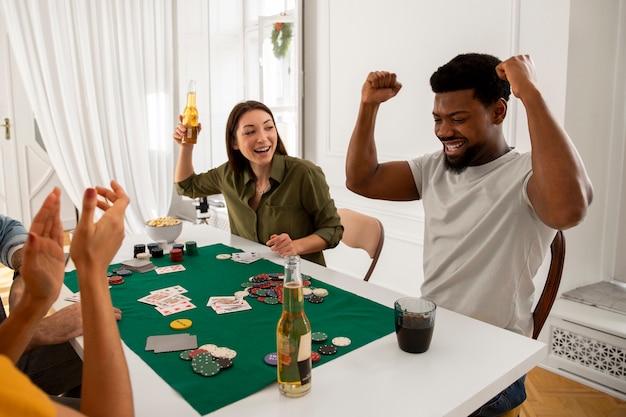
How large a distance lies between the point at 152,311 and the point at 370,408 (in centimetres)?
73

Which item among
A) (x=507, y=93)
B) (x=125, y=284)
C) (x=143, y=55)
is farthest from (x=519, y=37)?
(x=143, y=55)

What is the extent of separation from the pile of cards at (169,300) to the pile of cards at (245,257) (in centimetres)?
29

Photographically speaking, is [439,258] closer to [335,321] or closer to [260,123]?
[335,321]

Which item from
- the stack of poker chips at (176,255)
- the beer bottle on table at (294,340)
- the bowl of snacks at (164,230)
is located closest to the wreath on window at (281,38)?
the bowl of snacks at (164,230)

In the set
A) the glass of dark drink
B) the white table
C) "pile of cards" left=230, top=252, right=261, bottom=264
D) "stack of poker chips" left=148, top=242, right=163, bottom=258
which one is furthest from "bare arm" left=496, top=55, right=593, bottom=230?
"stack of poker chips" left=148, top=242, right=163, bottom=258

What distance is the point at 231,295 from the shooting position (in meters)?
1.55

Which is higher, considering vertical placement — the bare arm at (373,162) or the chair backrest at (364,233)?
the bare arm at (373,162)

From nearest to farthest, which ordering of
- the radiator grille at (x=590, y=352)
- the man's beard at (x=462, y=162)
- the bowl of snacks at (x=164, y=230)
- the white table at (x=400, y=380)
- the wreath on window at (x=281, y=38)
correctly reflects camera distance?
the white table at (x=400, y=380) → the man's beard at (x=462, y=162) → the bowl of snacks at (x=164, y=230) → the radiator grille at (x=590, y=352) → the wreath on window at (x=281, y=38)

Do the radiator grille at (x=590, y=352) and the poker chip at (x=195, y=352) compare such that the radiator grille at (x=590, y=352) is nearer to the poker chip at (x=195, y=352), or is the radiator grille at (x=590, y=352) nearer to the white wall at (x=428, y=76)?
the white wall at (x=428, y=76)

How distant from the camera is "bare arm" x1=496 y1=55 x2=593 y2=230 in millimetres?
1349

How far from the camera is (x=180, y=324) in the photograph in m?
1.34

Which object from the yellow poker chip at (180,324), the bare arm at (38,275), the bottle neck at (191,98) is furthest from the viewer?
the bottle neck at (191,98)

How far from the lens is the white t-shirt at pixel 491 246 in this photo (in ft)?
5.01

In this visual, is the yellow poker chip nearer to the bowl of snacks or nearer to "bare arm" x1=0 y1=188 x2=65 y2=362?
"bare arm" x1=0 y1=188 x2=65 y2=362
